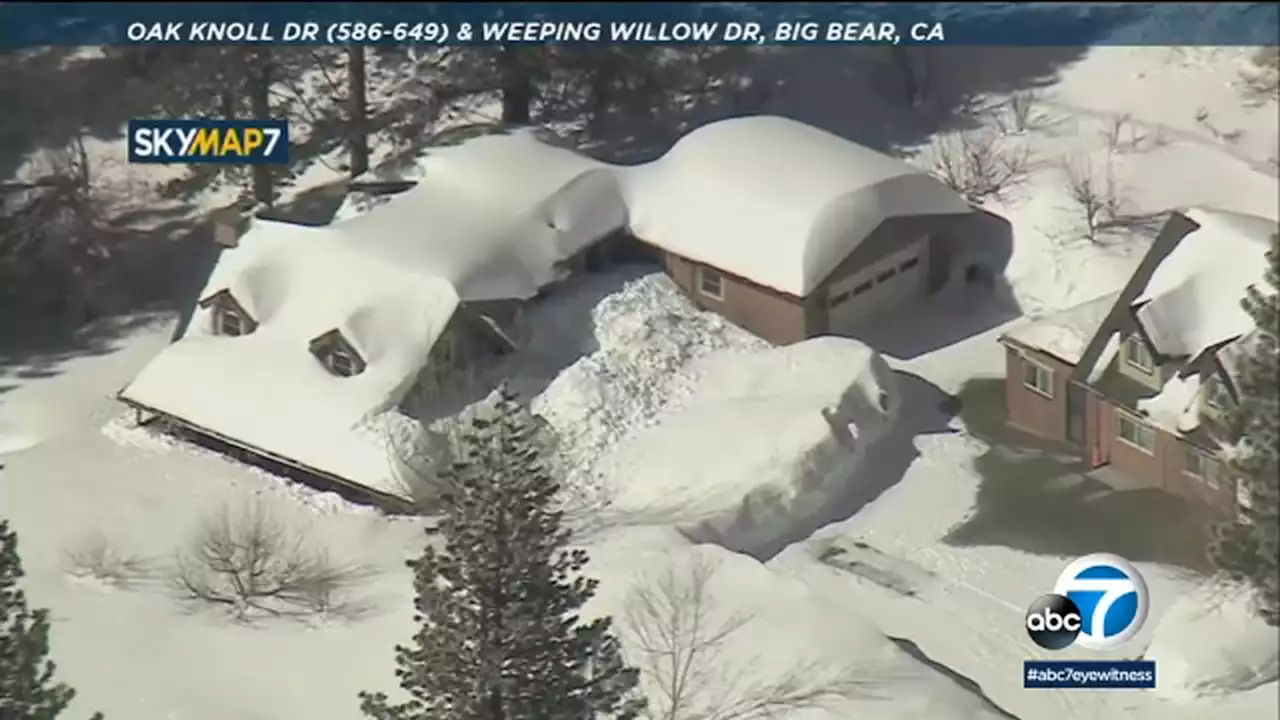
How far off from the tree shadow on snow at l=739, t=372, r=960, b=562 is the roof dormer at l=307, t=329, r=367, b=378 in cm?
227

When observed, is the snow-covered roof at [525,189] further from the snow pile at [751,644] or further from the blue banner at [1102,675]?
the blue banner at [1102,675]

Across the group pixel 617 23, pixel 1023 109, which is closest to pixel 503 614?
pixel 617 23

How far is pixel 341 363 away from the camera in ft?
40.1

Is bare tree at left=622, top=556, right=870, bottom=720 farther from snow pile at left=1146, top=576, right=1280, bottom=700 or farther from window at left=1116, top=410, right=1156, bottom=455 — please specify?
window at left=1116, top=410, right=1156, bottom=455

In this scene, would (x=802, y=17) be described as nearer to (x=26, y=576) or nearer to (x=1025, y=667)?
(x=1025, y=667)

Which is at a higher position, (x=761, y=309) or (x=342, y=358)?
(x=761, y=309)

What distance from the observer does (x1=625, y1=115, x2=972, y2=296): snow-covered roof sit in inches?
476

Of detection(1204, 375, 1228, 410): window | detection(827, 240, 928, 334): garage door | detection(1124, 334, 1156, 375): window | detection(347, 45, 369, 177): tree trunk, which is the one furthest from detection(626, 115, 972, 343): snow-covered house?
detection(1204, 375, 1228, 410): window

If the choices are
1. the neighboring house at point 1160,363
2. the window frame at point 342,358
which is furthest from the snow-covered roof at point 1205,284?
the window frame at point 342,358

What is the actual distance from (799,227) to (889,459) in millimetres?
1239

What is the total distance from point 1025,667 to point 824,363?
2.13m

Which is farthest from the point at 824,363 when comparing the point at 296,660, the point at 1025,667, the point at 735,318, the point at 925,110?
the point at 296,660

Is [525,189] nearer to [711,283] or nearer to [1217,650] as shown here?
[711,283]

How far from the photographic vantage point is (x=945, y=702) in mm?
10094
